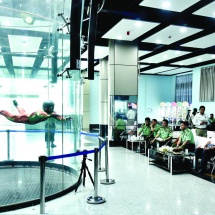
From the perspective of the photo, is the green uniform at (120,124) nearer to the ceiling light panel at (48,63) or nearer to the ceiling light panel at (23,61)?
the ceiling light panel at (48,63)

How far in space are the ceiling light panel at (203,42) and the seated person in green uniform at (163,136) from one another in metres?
3.40

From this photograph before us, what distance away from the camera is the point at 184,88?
1722 centimetres

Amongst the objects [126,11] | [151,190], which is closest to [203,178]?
[151,190]

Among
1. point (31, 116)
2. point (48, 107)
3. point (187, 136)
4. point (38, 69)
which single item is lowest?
point (187, 136)

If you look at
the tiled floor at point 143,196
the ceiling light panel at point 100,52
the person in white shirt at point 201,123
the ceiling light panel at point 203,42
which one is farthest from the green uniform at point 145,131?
the ceiling light panel at point 100,52

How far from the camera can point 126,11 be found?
6.35 metres

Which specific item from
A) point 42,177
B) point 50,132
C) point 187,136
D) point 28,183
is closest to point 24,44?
point 50,132

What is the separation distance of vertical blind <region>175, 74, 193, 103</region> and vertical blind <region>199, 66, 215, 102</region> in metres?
2.28

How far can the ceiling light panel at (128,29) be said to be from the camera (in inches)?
280

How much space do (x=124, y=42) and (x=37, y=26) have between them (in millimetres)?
4093

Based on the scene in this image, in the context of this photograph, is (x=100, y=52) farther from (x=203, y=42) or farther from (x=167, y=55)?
(x=203, y=42)

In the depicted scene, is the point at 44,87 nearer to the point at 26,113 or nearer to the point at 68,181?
the point at 26,113

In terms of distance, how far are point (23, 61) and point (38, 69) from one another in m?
0.40

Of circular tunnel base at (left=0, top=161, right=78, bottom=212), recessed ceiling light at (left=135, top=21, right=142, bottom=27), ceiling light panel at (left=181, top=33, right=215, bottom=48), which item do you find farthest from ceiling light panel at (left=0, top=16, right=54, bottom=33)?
ceiling light panel at (left=181, top=33, right=215, bottom=48)
